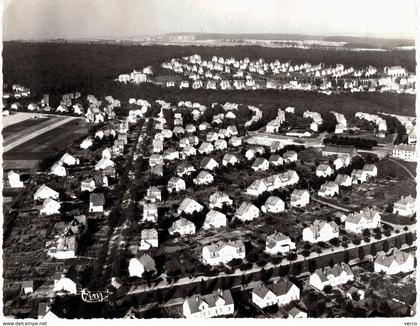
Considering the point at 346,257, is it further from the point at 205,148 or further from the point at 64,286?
the point at 205,148

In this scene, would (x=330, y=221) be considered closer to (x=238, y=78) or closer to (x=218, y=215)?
(x=218, y=215)

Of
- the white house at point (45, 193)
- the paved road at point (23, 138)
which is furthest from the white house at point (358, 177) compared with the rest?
the paved road at point (23, 138)

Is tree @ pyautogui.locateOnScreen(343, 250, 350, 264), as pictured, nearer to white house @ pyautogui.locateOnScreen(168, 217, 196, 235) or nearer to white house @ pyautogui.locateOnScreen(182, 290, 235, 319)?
white house @ pyautogui.locateOnScreen(182, 290, 235, 319)

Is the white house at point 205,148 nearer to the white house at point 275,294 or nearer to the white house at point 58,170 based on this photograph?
the white house at point 58,170

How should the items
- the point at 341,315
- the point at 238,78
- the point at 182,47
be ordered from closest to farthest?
the point at 341,315
the point at 238,78
the point at 182,47

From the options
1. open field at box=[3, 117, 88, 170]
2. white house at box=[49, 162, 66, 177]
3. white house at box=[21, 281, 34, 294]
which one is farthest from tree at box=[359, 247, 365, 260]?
open field at box=[3, 117, 88, 170]

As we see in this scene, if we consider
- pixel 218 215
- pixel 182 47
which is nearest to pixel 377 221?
pixel 218 215
